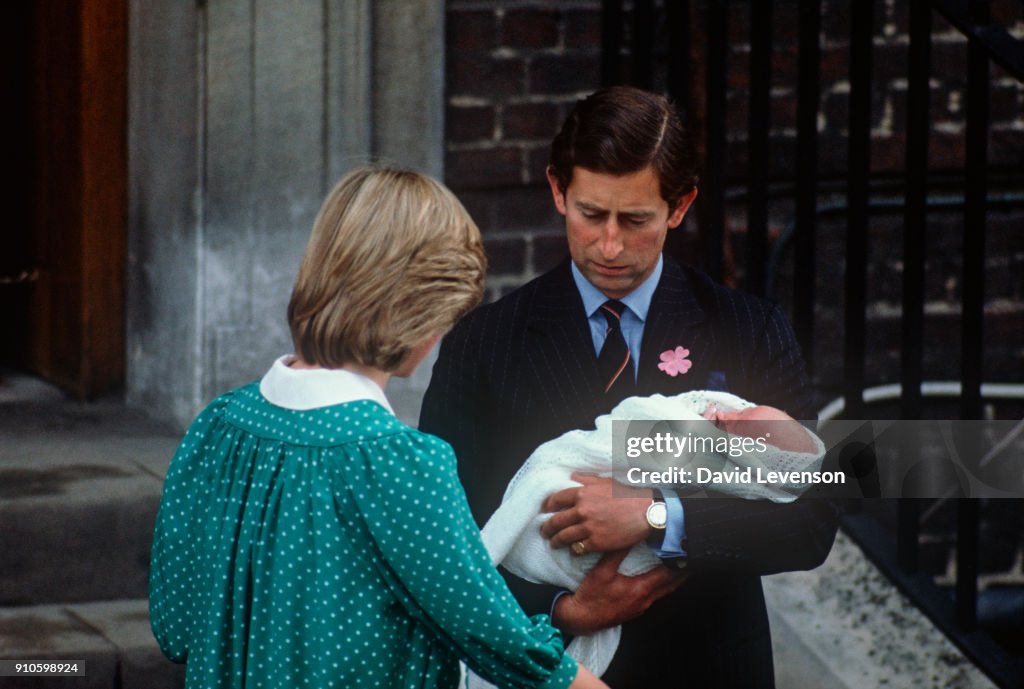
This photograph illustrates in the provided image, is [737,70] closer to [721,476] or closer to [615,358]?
[615,358]

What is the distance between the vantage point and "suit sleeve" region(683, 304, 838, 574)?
1984 mm

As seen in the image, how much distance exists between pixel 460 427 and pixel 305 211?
5.05ft

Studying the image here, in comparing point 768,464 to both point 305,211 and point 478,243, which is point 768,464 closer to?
point 478,243

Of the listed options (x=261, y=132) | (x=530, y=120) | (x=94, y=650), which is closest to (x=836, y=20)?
→ (x=530, y=120)

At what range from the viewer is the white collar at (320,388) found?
1700 millimetres

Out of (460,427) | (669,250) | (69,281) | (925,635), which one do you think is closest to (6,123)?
(69,281)

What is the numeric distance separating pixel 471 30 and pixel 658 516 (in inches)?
75.5

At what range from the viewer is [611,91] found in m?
2.09


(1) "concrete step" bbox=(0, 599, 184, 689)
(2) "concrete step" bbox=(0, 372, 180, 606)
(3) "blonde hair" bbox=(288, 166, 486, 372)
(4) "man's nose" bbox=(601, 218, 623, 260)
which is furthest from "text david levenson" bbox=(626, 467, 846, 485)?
(2) "concrete step" bbox=(0, 372, 180, 606)

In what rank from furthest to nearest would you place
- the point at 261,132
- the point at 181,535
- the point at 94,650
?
the point at 261,132 < the point at 94,650 < the point at 181,535

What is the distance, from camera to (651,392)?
210 centimetres

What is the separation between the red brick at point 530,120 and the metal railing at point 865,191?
247 mm

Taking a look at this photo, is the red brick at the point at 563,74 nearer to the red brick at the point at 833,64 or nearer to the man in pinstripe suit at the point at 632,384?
the red brick at the point at 833,64

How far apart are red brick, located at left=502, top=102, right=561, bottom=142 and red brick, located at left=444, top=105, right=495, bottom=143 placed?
4cm
